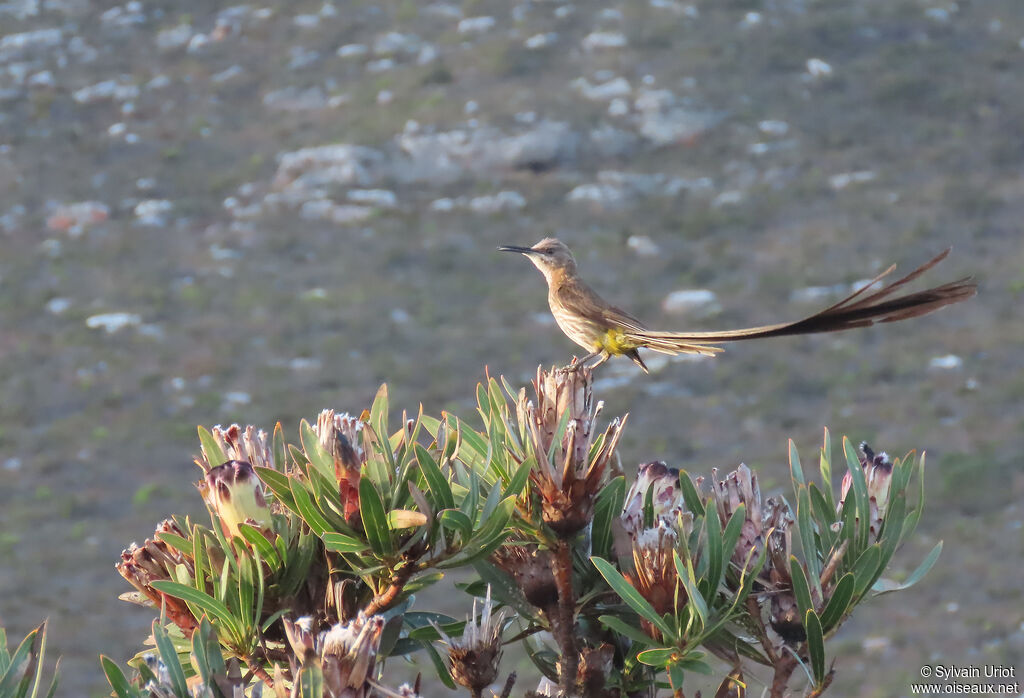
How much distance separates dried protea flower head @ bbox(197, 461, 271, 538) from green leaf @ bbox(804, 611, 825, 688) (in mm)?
840

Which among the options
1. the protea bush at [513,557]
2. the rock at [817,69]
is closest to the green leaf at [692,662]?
the protea bush at [513,557]

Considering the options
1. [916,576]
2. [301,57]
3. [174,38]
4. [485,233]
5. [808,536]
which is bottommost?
[485,233]

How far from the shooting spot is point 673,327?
43.2ft

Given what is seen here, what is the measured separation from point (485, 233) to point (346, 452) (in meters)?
14.2

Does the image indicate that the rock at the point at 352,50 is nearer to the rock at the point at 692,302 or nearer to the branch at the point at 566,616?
the rock at the point at 692,302

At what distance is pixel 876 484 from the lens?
1.86m

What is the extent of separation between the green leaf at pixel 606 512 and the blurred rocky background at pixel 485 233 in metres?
7.16

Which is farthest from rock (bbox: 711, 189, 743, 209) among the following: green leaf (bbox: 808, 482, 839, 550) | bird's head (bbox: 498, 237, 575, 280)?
green leaf (bbox: 808, 482, 839, 550)

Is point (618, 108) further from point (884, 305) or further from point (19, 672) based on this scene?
point (19, 672)

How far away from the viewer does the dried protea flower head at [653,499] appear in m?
1.75

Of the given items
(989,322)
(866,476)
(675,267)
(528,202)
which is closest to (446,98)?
(528,202)

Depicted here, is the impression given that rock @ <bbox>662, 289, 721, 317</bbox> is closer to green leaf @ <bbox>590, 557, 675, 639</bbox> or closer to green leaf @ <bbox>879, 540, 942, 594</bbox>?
green leaf @ <bbox>879, 540, 942, 594</bbox>

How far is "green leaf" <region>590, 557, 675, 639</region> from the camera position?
1624 mm

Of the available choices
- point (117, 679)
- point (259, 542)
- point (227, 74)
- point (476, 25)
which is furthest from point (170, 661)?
point (476, 25)
